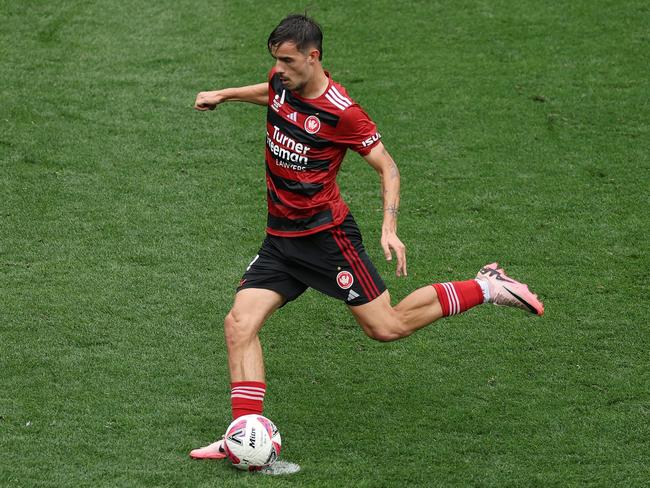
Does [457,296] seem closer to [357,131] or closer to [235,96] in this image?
[357,131]

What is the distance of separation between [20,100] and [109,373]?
521 cm

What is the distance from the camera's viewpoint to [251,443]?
6.13 metres

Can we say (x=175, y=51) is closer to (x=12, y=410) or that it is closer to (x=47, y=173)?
(x=47, y=173)

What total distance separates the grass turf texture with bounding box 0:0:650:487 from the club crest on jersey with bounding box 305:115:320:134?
1736mm

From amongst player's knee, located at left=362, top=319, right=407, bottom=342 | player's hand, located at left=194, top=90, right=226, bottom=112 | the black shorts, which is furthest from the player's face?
player's knee, located at left=362, top=319, right=407, bottom=342

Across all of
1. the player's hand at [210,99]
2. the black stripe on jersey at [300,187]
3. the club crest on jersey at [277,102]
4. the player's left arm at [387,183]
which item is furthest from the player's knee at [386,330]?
the player's hand at [210,99]

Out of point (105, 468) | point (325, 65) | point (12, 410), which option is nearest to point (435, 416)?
point (105, 468)

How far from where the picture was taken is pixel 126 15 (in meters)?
13.6

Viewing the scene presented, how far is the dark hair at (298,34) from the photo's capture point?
6473 millimetres

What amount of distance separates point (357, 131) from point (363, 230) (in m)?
2.96

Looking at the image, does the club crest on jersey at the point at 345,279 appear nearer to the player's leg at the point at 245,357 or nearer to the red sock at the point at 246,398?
the player's leg at the point at 245,357

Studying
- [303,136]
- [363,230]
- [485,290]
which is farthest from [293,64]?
[363,230]

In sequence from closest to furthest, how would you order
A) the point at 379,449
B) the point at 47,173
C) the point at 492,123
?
the point at 379,449 → the point at 47,173 → the point at 492,123

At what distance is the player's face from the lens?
6.46 meters
